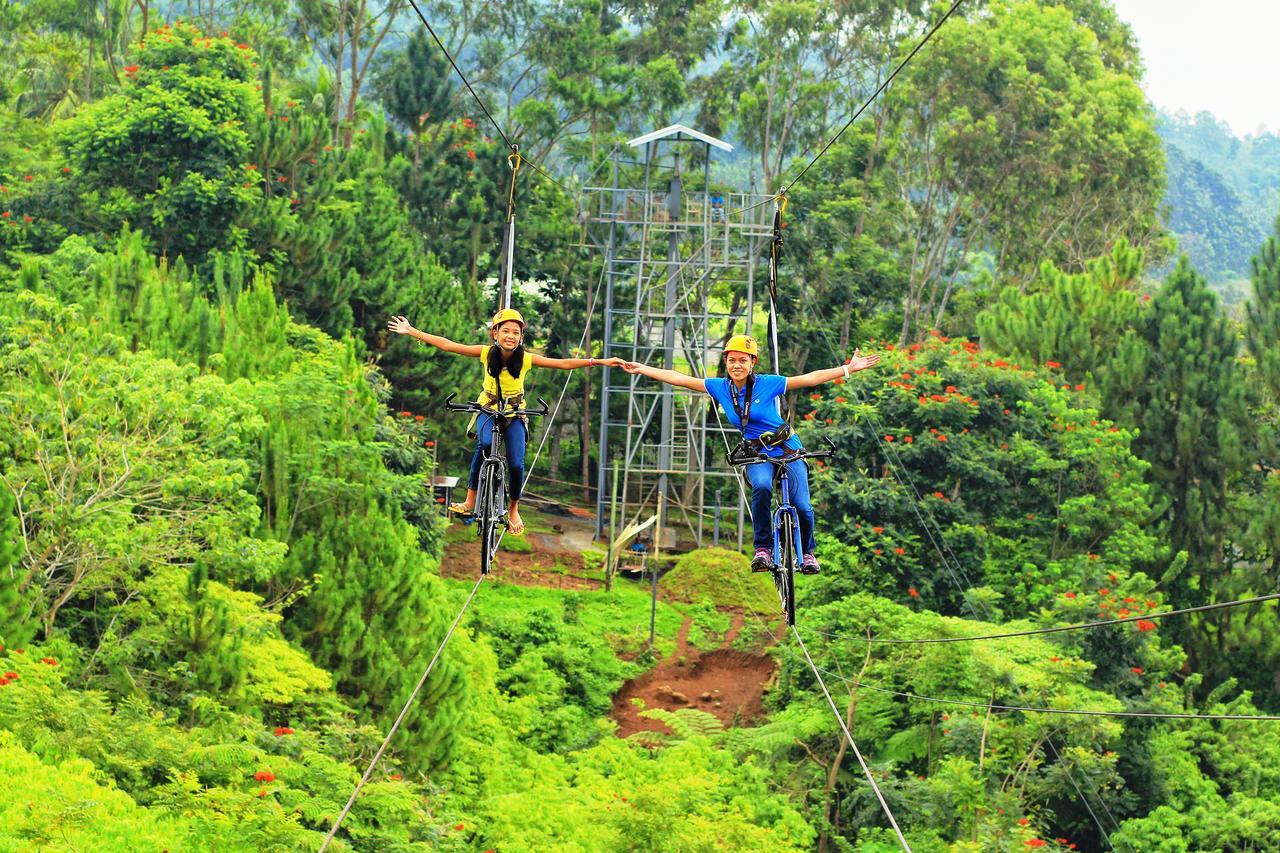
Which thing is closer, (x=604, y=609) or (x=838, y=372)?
Answer: (x=838, y=372)

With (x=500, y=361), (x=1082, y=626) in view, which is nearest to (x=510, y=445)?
(x=500, y=361)

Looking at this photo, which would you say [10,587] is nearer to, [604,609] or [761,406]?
[761,406]

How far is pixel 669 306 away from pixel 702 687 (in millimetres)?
8494

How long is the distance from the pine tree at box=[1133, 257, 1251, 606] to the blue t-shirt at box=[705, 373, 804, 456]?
21.4 meters

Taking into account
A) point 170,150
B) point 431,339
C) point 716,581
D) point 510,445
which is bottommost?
point 716,581

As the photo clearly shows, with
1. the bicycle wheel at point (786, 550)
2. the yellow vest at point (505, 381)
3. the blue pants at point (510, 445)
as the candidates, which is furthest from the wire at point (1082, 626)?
the yellow vest at point (505, 381)

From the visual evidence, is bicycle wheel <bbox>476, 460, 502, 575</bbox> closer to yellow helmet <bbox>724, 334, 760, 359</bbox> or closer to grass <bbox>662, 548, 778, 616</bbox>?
yellow helmet <bbox>724, 334, 760, 359</bbox>

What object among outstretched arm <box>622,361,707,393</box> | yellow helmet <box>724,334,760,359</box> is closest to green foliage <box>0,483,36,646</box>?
outstretched arm <box>622,361,707,393</box>

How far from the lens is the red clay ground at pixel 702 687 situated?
26672mm

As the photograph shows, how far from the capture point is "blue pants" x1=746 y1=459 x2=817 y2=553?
9969mm

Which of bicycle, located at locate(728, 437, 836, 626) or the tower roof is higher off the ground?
the tower roof

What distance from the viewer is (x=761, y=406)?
32.6 ft

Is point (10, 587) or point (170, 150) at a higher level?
point (170, 150)

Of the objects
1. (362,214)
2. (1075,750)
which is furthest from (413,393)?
(1075,750)
